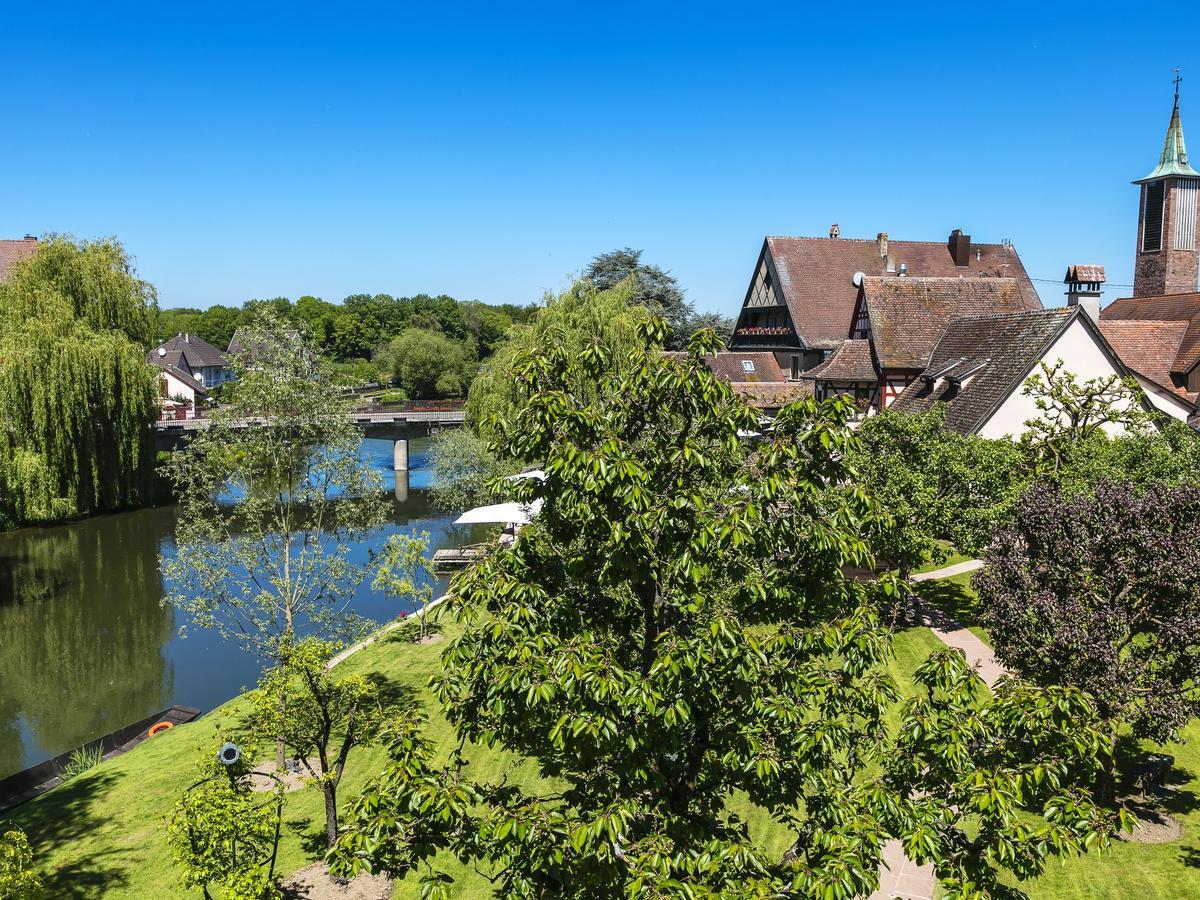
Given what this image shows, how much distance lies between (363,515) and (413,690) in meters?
3.98

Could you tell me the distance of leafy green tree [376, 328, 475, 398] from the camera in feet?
284

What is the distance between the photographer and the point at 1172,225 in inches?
1889

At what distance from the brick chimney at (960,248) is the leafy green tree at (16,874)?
5170 centimetres

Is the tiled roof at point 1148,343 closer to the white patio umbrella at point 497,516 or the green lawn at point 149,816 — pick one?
the green lawn at point 149,816

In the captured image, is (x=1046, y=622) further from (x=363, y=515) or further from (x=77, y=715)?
(x=77, y=715)

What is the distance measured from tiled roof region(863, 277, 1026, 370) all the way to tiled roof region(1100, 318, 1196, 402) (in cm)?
378

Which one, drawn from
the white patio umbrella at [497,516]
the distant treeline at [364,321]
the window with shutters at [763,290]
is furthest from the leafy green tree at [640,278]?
the distant treeline at [364,321]

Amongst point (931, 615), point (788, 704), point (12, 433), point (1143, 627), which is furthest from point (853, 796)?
point (12, 433)

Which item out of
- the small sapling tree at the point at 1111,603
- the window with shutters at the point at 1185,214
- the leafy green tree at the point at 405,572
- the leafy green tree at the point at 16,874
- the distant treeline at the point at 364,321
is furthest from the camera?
the distant treeline at the point at 364,321

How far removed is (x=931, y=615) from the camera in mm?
21875

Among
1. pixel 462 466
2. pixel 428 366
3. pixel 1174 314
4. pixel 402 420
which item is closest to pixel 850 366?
pixel 1174 314

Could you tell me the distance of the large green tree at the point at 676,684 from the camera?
6.17m

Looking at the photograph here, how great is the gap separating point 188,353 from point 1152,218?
276 feet

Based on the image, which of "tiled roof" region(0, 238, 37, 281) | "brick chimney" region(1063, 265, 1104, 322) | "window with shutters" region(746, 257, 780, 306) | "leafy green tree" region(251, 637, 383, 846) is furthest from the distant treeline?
"leafy green tree" region(251, 637, 383, 846)
